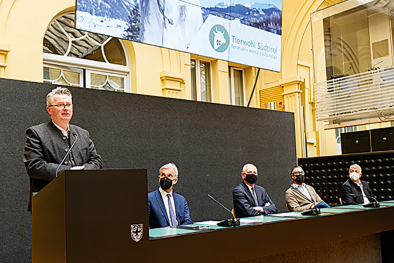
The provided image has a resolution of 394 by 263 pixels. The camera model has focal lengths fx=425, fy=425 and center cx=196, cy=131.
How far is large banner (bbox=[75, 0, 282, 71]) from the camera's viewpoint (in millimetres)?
4324

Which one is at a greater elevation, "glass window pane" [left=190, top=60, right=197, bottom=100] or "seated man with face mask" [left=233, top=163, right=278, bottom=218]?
"glass window pane" [left=190, top=60, right=197, bottom=100]

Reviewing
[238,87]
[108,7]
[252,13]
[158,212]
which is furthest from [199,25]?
[238,87]

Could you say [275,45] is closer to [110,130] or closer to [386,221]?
[110,130]

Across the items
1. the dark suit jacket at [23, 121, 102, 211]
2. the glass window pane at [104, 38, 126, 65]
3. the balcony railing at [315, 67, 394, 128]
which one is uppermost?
the glass window pane at [104, 38, 126, 65]

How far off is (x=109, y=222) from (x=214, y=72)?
6.83m

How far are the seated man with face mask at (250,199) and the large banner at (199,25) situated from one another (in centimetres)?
164

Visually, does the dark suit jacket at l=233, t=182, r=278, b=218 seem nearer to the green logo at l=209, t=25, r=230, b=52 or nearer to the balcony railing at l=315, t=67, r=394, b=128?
the green logo at l=209, t=25, r=230, b=52

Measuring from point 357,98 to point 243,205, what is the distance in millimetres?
2829

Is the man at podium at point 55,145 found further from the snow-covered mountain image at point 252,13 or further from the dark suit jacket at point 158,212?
the snow-covered mountain image at point 252,13

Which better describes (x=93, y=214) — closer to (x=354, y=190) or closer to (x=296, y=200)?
(x=296, y=200)

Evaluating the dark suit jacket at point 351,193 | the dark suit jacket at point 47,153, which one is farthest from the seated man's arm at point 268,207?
the dark suit jacket at point 47,153

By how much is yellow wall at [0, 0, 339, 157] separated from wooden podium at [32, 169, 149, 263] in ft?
14.1

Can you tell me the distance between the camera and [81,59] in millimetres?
6273

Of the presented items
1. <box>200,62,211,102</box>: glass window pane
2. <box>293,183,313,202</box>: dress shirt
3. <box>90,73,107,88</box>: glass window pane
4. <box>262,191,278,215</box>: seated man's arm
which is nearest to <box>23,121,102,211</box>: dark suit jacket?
<box>262,191,278,215</box>: seated man's arm
